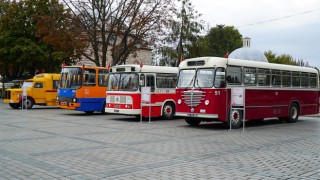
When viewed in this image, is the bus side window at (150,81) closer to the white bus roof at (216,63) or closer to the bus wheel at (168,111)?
the bus wheel at (168,111)

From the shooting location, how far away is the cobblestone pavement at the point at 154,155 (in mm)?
7723

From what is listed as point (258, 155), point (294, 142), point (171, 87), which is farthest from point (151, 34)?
point (258, 155)

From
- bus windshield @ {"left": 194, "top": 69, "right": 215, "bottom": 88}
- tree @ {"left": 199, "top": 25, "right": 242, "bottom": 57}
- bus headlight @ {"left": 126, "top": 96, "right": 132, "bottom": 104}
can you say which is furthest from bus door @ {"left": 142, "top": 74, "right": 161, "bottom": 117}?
tree @ {"left": 199, "top": 25, "right": 242, "bottom": 57}

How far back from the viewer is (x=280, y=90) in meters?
19.3

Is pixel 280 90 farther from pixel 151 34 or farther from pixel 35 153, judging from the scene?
pixel 151 34

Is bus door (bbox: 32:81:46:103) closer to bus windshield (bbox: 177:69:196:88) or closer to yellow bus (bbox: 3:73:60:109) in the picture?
yellow bus (bbox: 3:73:60:109)

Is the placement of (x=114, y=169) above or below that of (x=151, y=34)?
below

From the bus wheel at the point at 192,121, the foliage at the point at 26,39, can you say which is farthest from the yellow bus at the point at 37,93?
the bus wheel at the point at 192,121

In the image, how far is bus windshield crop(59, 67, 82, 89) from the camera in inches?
918

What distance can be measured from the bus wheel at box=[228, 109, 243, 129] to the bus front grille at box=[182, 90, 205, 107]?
4.73 feet

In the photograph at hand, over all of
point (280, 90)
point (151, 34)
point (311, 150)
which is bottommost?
point (311, 150)

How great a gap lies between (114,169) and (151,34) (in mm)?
27591

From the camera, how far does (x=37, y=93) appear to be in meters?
29.7

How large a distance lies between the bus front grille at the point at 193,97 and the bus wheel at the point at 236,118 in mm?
1441
